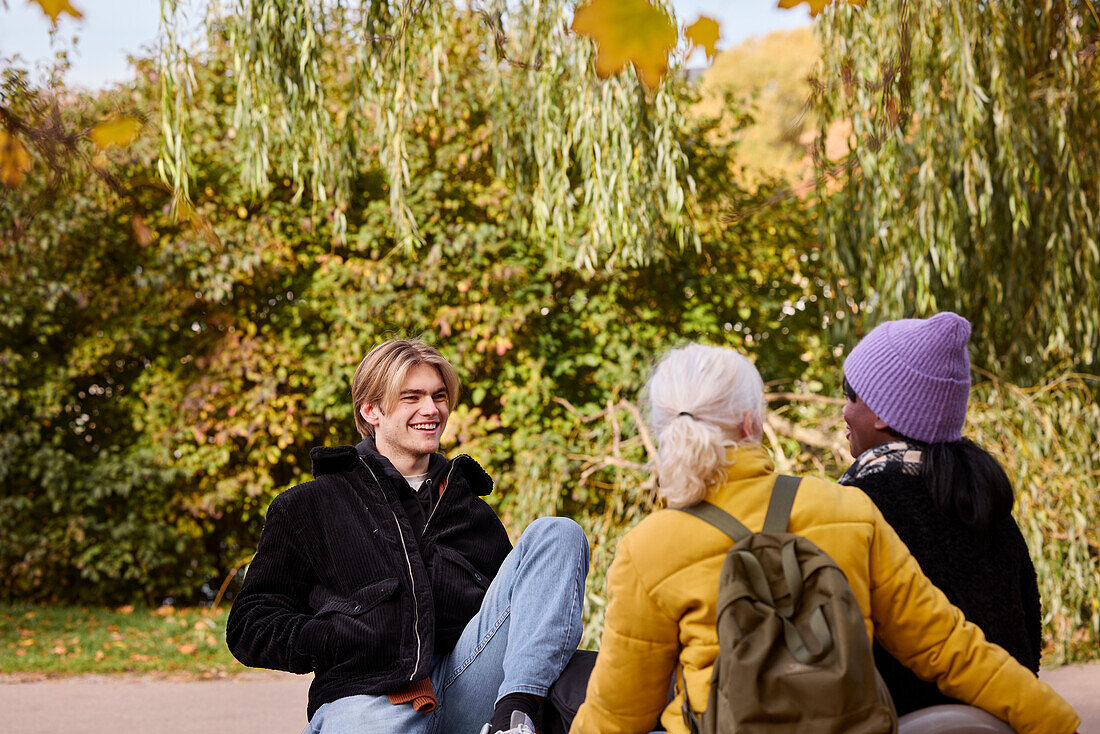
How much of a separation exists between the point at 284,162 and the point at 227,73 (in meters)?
2.31

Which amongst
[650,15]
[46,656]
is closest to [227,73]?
[46,656]

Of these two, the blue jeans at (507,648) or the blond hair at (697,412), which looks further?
the blue jeans at (507,648)

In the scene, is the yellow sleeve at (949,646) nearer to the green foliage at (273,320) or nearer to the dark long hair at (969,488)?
the dark long hair at (969,488)

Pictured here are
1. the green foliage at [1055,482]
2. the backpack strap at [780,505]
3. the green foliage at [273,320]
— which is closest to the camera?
the backpack strap at [780,505]

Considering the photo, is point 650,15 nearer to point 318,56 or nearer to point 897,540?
point 897,540

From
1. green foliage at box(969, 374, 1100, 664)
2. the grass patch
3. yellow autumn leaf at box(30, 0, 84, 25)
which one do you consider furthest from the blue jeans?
the grass patch

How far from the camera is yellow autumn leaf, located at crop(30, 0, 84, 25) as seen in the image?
230 centimetres

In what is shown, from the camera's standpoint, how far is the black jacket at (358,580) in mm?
2137

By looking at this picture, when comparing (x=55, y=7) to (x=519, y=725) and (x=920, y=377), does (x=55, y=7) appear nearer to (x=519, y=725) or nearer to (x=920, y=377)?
(x=519, y=725)

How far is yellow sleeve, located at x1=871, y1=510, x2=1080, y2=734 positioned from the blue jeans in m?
0.72

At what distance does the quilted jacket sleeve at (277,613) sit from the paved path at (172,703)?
2.35 meters

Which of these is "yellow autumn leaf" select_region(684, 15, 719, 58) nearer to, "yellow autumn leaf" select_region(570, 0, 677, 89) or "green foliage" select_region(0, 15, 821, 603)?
"yellow autumn leaf" select_region(570, 0, 677, 89)

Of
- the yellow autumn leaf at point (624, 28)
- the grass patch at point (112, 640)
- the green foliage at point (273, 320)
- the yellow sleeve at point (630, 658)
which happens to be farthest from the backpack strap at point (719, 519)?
the green foliage at point (273, 320)

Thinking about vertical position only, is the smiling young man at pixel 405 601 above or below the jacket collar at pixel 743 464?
below
